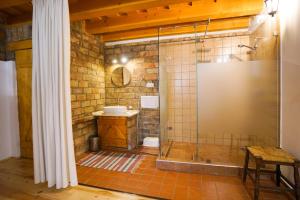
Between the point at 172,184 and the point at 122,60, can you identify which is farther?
the point at 122,60

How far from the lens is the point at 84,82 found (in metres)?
3.26

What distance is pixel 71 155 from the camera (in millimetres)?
1971

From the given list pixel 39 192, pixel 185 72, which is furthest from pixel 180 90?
pixel 39 192

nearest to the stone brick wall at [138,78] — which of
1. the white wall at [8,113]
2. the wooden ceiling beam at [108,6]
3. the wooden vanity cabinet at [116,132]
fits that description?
the wooden vanity cabinet at [116,132]

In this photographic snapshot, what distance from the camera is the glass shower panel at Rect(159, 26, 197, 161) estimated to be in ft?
11.5

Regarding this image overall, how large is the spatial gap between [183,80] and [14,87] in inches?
128

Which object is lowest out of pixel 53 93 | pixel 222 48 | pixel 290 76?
pixel 53 93

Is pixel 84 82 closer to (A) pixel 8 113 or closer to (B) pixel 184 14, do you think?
(A) pixel 8 113

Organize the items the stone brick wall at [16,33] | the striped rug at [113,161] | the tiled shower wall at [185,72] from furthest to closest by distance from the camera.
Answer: the tiled shower wall at [185,72] < the stone brick wall at [16,33] < the striped rug at [113,161]

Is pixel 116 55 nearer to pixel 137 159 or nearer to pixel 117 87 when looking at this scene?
pixel 117 87

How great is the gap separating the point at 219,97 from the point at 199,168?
1086 mm

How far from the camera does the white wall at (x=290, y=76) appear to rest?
5.84 feet

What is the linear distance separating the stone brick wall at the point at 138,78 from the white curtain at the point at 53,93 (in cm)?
202

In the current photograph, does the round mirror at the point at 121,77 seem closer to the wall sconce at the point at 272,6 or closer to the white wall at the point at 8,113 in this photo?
the white wall at the point at 8,113
